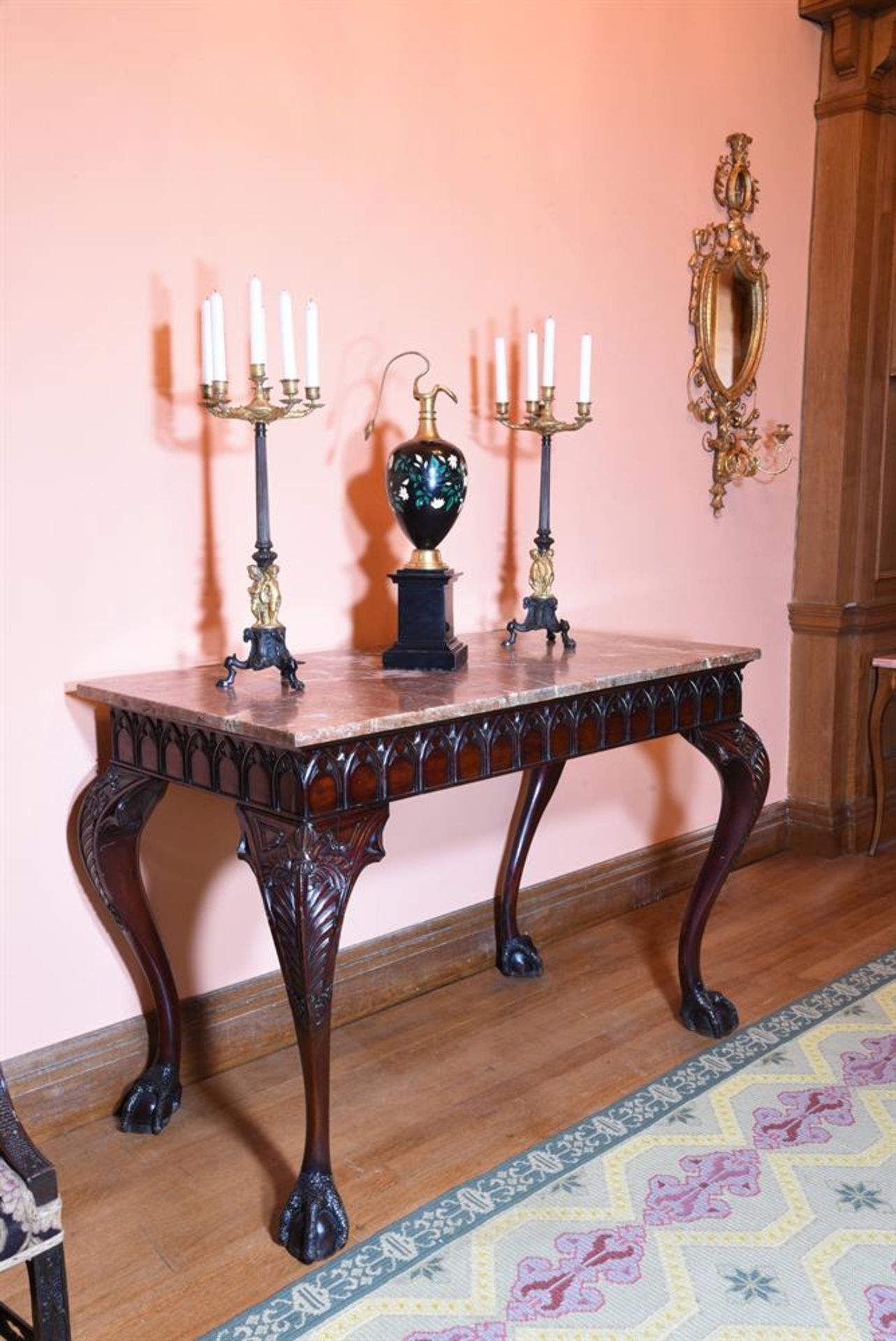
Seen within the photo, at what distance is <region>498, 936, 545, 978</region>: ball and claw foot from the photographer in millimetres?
3316

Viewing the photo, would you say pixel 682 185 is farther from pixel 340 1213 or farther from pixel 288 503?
pixel 340 1213

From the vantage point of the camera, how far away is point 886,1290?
78.9 inches

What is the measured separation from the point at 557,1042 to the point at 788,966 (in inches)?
34.0

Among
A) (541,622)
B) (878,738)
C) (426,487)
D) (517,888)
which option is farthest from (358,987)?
(878,738)

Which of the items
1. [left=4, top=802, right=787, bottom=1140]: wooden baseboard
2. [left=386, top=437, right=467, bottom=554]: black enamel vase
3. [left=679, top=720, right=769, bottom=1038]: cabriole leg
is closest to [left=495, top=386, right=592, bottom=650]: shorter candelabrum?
[left=386, top=437, right=467, bottom=554]: black enamel vase

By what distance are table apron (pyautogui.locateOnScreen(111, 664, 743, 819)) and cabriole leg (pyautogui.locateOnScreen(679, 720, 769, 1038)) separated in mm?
182

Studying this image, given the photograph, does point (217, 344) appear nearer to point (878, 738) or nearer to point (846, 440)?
point (846, 440)

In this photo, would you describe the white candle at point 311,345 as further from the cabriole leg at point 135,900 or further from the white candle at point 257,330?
the cabriole leg at point 135,900

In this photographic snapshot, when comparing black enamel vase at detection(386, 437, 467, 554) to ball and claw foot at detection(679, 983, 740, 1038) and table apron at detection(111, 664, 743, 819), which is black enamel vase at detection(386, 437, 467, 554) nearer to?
table apron at detection(111, 664, 743, 819)

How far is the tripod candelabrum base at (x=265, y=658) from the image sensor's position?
2293 millimetres

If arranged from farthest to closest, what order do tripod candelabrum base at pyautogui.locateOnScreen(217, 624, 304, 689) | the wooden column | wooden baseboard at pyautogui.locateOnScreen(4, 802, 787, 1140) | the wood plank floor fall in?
the wooden column → wooden baseboard at pyautogui.locateOnScreen(4, 802, 787, 1140) → tripod candelabrum base at pyautogui.locateOnScreen(217, 624, 304, 689) → the wood plank floor

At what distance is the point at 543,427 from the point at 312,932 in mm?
1440

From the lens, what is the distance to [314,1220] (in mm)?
2084

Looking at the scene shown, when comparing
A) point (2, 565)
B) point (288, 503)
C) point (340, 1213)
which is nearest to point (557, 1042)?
point (340, 1213)
